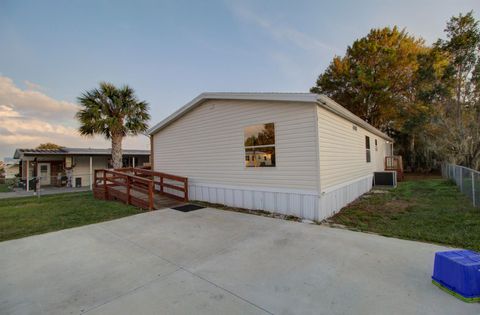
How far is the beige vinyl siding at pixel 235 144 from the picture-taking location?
18.5 feet

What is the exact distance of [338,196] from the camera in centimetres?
642

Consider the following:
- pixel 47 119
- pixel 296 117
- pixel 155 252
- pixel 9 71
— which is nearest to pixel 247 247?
pixel 155 252

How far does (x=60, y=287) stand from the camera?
8.74 feet

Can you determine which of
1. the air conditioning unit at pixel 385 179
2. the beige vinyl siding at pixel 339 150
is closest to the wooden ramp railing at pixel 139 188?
the beige vinyl siding at pixel 339 150

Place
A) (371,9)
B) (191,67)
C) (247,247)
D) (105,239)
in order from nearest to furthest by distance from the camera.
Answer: (247,247)
(105,239)
(371,9)
(191,67)

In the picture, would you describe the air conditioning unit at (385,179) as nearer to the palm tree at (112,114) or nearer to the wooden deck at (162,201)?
the wooden deck at (162,201)

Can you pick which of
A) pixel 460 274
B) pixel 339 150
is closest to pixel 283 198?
pixel 339 150

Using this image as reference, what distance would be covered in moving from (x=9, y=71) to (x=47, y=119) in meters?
11.9

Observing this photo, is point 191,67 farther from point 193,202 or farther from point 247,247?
point 247,247

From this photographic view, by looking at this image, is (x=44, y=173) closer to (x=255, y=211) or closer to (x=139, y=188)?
(x=139, y=188)

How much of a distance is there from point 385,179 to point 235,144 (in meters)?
9.37

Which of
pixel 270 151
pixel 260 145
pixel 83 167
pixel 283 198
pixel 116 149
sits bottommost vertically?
pixel 283 198

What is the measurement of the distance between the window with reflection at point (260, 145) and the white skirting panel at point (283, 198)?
830 mm

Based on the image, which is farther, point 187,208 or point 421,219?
point 187,208
